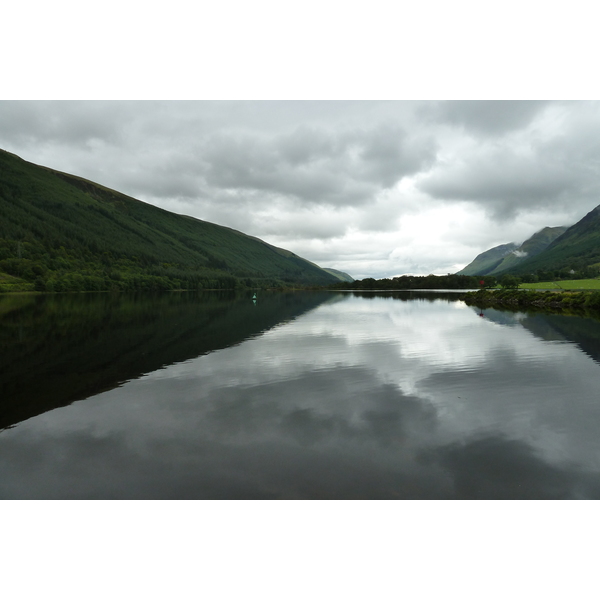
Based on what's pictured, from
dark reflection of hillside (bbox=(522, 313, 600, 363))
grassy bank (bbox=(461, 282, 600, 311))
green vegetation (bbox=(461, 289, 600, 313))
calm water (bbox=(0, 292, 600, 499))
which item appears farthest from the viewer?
grassy bank (bbox=(461, 282, 600, 311))

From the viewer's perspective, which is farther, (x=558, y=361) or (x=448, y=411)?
(x=558, y=361)

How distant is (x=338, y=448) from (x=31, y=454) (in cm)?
962

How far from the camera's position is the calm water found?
9.77 meters

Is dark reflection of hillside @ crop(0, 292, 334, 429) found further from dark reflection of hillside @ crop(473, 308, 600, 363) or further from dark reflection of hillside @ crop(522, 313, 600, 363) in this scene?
dark reflection of hillside @ crop(522, 313, 600, 363)

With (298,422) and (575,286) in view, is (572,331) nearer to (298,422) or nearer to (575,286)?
(298,422)

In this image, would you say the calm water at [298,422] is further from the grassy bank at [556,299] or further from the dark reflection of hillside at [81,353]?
the grassy bank at [556,299]

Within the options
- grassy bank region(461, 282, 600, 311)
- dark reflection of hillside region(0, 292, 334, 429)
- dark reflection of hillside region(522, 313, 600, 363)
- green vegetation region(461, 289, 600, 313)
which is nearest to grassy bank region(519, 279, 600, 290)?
grassy bank region(461, 282, 600, 311)

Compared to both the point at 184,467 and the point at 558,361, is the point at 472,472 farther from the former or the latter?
the point at 558,361

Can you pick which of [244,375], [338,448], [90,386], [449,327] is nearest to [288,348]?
[244,375]

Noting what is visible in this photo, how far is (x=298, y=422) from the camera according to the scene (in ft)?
45.8

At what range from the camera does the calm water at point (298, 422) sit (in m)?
9.77

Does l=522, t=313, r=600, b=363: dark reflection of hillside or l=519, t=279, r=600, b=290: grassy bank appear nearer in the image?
l=522, t=313, r=600, b=363: dark reflection of hillside

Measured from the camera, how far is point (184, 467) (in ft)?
34.8

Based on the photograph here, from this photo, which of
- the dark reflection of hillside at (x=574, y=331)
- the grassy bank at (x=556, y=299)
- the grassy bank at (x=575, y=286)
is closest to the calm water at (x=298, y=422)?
the dark reflection of hillside at (x=574, y=331)
